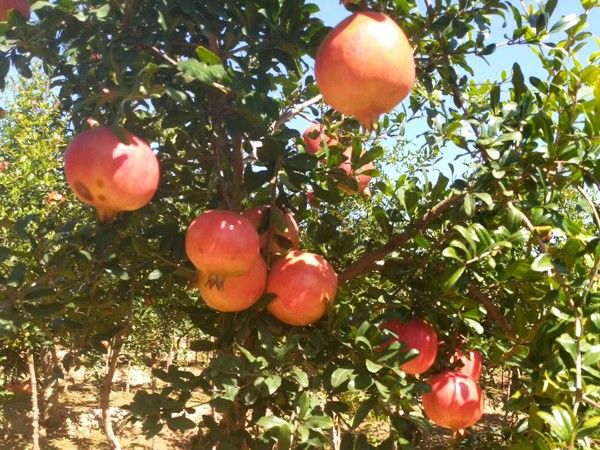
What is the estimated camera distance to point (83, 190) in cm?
108

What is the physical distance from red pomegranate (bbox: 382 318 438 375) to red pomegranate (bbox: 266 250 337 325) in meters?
0.23

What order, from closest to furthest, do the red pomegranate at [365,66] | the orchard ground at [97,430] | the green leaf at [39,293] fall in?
the red pomegranate at [365,66], the green leaf at [39,293], the orchard ground at [97,430]

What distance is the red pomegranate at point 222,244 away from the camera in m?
1.16

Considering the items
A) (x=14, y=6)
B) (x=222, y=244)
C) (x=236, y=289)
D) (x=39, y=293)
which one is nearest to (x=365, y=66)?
(x=222, y=244)

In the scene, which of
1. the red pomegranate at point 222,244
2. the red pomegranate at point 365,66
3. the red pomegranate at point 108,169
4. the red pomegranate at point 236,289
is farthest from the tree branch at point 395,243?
the red pomegranate at point 108,169

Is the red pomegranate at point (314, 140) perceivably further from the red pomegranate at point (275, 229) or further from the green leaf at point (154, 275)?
the green leaf at point (154, 275)

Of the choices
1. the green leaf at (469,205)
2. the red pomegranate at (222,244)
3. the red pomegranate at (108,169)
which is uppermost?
the red pomegranate at (108,169)

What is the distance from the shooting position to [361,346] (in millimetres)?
1275

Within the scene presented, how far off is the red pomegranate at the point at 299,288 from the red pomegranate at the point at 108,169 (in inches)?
15.0

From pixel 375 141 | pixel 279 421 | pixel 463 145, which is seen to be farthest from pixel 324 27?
pixel 375 141

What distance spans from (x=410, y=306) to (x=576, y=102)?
667 millimetres

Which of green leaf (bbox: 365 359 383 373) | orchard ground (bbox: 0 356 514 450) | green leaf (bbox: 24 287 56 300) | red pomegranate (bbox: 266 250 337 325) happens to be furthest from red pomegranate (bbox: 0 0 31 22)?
orchard ground (bbox: 0 356 514 450)

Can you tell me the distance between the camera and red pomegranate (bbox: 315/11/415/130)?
102 centimetres

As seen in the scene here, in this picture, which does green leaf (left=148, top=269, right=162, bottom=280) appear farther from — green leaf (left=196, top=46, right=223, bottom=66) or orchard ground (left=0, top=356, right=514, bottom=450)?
orchard ground (left=0, top=356, right=514, bottom=450)
